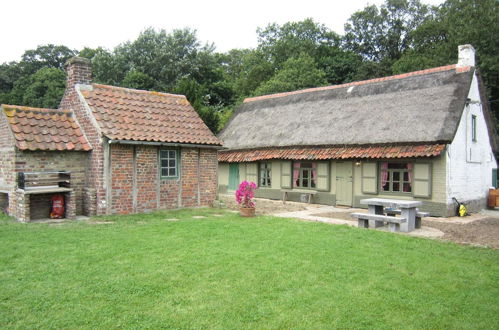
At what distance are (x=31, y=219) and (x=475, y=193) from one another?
53.6 ft

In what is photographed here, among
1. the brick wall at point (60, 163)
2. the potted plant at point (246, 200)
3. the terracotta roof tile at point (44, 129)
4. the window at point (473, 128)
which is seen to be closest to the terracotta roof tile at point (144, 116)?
the terracotta roof tile at point (44, 129)

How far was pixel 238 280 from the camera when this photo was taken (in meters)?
5.55

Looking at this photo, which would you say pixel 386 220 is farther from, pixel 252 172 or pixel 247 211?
pixel 252 172

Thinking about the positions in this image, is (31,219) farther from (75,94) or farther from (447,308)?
(447,308)

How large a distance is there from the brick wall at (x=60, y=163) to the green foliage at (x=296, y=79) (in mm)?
22378

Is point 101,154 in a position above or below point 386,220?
above

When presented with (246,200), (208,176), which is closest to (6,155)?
(208,176)

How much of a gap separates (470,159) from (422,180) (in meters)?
3.20

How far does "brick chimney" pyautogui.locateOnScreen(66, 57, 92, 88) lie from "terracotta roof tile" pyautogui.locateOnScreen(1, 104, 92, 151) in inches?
43.5

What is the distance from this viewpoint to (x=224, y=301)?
4762mm

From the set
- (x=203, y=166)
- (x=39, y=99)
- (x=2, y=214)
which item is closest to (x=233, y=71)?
(x=39, y=99)

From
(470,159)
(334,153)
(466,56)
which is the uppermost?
(466,56)

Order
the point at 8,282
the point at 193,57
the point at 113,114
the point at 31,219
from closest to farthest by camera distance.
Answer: the point at 8,282 < the point at 31,219 < the point at 113,114 < the point at 193,57

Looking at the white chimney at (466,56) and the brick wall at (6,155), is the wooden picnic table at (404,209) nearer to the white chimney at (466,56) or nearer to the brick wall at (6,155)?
the white chimney at (466,56)
